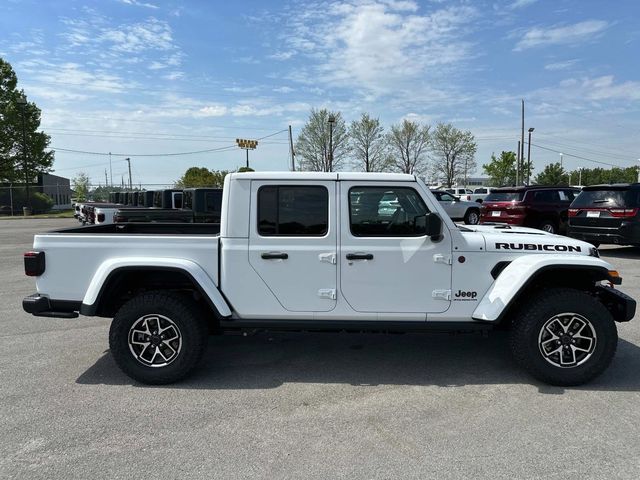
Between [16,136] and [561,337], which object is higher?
[16,136]

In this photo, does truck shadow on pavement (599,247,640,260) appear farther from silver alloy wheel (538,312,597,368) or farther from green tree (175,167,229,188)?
green tree (175,167,229,188)

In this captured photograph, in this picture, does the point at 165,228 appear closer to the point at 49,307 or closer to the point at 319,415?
the point at 49,307

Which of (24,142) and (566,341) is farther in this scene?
(24,142)

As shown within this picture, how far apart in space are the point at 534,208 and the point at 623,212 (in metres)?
4.08

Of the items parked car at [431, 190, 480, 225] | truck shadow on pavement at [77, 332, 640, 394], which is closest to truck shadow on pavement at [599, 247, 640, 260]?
truck shadow on pavement at [77, 332, 640, 394]

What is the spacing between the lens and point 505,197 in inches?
617

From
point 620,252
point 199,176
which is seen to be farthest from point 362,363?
point 199,176

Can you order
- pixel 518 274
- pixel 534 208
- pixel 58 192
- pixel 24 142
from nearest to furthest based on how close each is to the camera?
pixel 518 274
pixel 534 208
pixel 24 142
pixel 58 192

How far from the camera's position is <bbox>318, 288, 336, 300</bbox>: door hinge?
4.27 m

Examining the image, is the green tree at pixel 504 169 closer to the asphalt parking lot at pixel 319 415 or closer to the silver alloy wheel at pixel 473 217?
the silver alloy wheel at pixel 473 217

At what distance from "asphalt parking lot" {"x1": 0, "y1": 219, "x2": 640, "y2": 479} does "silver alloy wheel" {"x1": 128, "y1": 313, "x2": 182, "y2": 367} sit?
0.28 metres

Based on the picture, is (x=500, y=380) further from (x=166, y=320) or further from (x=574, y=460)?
(x=166, y=320)

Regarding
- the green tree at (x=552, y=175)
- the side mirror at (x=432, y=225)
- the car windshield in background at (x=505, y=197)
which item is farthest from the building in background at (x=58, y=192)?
the green tree at (x=552, y=175)

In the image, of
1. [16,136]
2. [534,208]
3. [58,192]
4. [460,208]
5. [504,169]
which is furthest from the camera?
[504,169]
